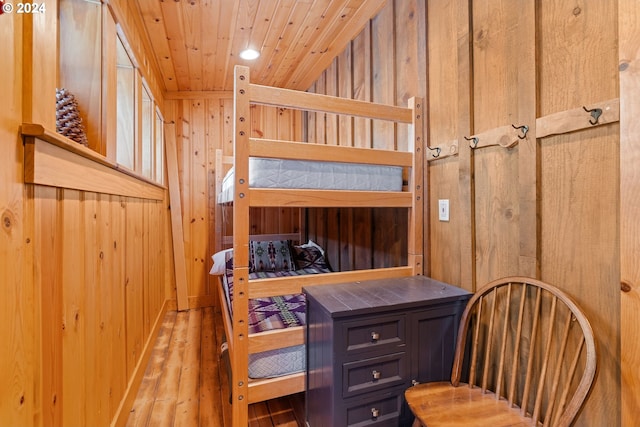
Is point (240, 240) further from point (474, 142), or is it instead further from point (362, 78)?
point (362, 78)

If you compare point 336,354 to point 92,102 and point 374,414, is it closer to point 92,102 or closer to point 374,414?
point 374,414

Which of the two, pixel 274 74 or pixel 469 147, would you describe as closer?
pixel 469 147

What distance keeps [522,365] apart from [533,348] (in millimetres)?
167

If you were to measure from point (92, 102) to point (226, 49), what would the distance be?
162 cm

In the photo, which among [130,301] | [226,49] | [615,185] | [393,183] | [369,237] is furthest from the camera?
[226,49]

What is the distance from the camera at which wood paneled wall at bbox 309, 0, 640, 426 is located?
3.33 ft

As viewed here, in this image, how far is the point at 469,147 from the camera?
1.51m

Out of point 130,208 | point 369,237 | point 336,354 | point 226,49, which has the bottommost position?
point 336,354

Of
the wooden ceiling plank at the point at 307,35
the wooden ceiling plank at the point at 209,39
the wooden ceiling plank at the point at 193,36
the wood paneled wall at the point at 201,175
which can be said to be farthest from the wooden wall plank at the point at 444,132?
the wood paneled wall at the point at 201,175

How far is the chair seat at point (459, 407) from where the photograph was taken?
105 centimetres

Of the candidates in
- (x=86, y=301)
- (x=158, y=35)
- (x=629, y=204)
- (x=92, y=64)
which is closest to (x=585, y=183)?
(x=629, y=204)

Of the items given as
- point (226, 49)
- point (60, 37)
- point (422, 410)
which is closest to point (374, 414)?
point (422, 410)

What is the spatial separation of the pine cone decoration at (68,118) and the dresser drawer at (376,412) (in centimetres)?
152

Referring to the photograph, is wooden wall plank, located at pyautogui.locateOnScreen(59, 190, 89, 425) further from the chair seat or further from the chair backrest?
the chair backrest
